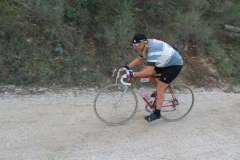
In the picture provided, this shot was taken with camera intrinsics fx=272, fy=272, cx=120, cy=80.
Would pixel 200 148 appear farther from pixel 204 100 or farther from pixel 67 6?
pixel 67 6

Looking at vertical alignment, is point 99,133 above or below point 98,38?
below

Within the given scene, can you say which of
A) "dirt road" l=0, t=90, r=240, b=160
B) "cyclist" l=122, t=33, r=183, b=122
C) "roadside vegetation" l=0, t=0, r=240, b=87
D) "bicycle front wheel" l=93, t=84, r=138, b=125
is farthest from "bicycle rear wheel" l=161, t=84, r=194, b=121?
"roadside vegetation" l=0, t=0, r=240, b=87

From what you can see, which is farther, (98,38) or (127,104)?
(98,38)

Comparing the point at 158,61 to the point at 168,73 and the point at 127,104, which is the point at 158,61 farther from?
the point at 127,104

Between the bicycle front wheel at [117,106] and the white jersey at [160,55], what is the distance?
→ 717mm

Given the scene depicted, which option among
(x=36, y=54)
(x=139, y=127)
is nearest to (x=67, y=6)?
(x=36, y=54)

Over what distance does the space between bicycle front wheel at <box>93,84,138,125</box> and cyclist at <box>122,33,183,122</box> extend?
0.39 m

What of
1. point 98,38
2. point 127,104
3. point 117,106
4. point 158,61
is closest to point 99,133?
point 117,106

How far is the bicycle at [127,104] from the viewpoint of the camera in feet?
16.6

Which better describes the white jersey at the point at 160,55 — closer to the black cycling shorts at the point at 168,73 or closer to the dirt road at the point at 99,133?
the black cycling shorts at the point at 168,73

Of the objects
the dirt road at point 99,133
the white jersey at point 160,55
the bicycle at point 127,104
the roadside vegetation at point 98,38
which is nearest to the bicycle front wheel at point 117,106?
the bicycle at point 127,104

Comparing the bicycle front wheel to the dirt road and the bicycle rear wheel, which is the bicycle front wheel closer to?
the dirt road

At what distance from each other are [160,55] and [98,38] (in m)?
3.65

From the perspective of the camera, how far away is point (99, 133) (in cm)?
473
